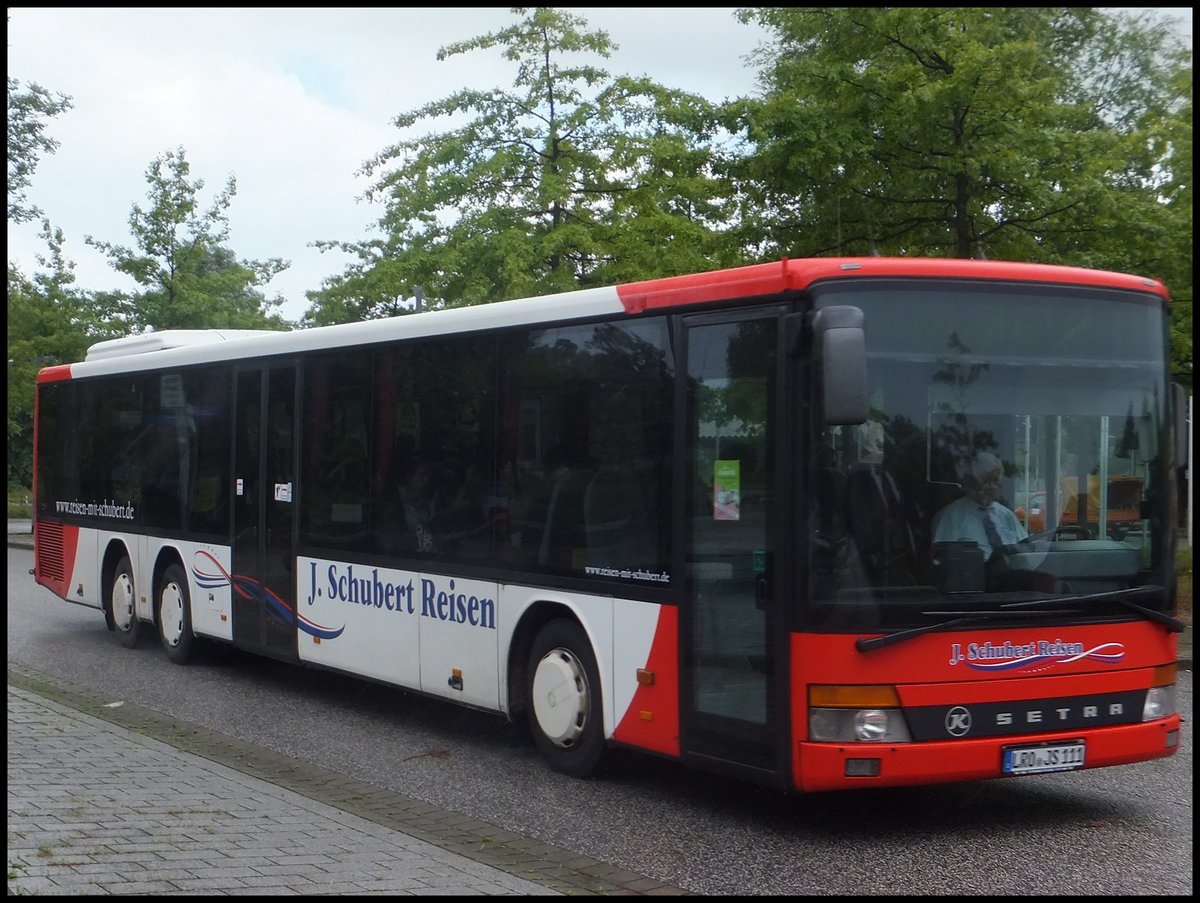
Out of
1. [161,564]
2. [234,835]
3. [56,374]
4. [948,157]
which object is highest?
[948,157]

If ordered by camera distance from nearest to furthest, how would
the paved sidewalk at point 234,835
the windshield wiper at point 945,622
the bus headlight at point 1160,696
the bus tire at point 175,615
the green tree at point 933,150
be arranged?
1. the paved sidewalk at point 234,835
2. the windshield wiper at point 945,622
3. the bus headlight at point 1160,696
4. the bus tire at point 175,615
5. the green tree at point 933,150

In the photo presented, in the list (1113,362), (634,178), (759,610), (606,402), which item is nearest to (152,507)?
(606,402)

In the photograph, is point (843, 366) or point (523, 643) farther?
point (523, 643)

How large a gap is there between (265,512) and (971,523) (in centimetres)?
668

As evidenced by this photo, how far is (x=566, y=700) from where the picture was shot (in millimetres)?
8578

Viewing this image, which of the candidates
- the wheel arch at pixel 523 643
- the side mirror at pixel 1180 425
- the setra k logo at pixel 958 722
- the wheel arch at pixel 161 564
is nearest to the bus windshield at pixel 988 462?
the side mirror at pixel 1180 425

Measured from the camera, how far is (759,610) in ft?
23.4

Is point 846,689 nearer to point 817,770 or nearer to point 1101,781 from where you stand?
point 817,770

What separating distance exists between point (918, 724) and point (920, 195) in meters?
11.7

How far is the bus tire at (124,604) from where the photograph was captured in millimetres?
14633

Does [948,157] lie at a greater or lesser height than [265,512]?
greater

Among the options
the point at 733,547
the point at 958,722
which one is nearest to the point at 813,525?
the point at 733,547

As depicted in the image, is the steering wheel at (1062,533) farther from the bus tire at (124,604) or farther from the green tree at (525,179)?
the green tree at (525,179)

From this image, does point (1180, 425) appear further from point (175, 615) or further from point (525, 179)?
point (525, 179)
